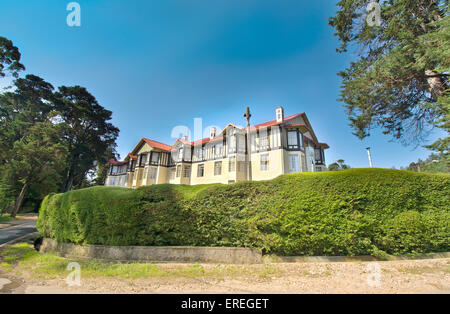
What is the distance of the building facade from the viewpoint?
1966 cm

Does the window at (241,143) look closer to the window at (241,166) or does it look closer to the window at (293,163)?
the window at (241,166)

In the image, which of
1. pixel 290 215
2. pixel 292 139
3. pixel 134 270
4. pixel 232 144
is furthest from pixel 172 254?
pixel 292 139

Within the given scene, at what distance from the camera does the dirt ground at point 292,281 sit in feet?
12.2

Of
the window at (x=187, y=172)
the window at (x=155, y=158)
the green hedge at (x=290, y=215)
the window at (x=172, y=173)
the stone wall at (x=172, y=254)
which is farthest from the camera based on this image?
the window at (x=155, y=158)

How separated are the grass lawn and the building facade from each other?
36.4 feet

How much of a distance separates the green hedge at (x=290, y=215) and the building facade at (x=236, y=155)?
9.93 metres

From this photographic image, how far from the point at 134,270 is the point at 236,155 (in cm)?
1716

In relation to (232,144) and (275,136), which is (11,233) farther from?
(275,136)

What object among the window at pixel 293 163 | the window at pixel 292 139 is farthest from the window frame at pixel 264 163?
the window at pixel 292 139

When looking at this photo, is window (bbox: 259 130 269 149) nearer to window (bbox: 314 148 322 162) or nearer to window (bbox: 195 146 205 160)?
window (bbox: 195 146 205 160)

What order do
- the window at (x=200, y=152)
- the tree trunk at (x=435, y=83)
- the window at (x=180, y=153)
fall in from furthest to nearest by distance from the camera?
the window at (x=180, y=153) < the window at (x=200, y=152) < the tree trunk at (x=435, y=83)

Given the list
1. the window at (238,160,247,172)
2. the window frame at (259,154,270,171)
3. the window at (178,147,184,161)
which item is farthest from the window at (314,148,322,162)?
the window at (178,147,184,161)

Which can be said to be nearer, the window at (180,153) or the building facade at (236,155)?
the building facade at (236,155)
